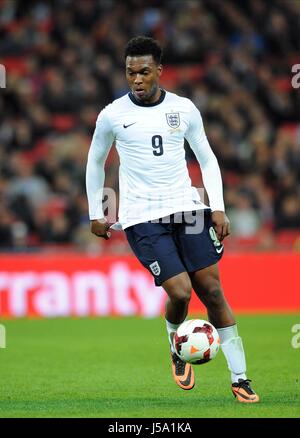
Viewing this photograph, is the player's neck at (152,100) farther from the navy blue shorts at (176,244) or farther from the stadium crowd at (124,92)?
the stadium crowd at (124,92)

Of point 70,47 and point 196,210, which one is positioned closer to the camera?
point 196,210

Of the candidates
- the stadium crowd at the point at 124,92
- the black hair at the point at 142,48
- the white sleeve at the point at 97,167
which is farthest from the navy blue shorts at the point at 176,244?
the stadium crowd at the point at 124,92

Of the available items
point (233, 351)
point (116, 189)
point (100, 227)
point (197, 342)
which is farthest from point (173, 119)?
point (116, 189)

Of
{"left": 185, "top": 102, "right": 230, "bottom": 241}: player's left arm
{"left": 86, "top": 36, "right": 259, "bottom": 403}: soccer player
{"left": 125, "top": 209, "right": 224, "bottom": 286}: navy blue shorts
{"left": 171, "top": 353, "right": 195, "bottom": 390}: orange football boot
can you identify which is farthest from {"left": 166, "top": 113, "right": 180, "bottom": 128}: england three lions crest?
{"left": 171, "top": 353, "right": 195, "bottom": 390}: orange football boot

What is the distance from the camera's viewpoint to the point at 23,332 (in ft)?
44.5

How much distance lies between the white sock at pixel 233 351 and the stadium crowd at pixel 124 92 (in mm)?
8360

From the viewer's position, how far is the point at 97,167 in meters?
7.57

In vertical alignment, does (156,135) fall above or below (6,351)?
above

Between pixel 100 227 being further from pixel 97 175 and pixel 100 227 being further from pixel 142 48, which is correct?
pixel 142 48

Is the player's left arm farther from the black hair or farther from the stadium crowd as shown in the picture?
the stadium crowd

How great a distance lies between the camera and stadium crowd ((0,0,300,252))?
54.6ft
